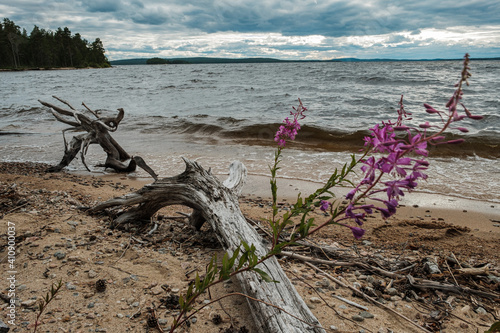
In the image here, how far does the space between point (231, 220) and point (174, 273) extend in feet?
2.26

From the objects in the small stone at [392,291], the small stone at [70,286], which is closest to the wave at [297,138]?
the small stone at [392,291]

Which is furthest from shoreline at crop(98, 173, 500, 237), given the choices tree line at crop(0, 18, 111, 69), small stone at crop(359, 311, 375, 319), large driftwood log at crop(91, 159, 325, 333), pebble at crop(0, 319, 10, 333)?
tree line at crop(0, 18, 111, 69)

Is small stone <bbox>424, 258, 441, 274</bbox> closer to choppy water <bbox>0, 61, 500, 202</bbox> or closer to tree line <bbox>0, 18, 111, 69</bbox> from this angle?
choppy water <bbox>0, 61, 500, 202</bbox>

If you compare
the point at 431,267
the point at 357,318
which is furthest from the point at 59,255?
the point at 431,267

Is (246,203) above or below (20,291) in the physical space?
below

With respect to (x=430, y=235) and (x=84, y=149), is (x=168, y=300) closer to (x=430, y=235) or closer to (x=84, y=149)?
(x=430, y=235)

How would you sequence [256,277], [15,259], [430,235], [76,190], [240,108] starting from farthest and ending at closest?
[240,108] < [76,190] < [430,235] < [15,259] < [256,277]

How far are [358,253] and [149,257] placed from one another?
87.3 inches

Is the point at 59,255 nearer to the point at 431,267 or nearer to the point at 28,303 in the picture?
the point at 28,303

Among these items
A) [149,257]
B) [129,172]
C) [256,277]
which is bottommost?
[129,172]

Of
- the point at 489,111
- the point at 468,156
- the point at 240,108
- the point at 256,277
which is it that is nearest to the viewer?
the point at 256,277

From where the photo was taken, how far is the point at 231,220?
3.00 m

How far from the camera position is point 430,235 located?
4.37 metres

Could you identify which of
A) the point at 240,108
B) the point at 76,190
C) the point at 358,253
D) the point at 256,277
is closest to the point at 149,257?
the point at 256,277
